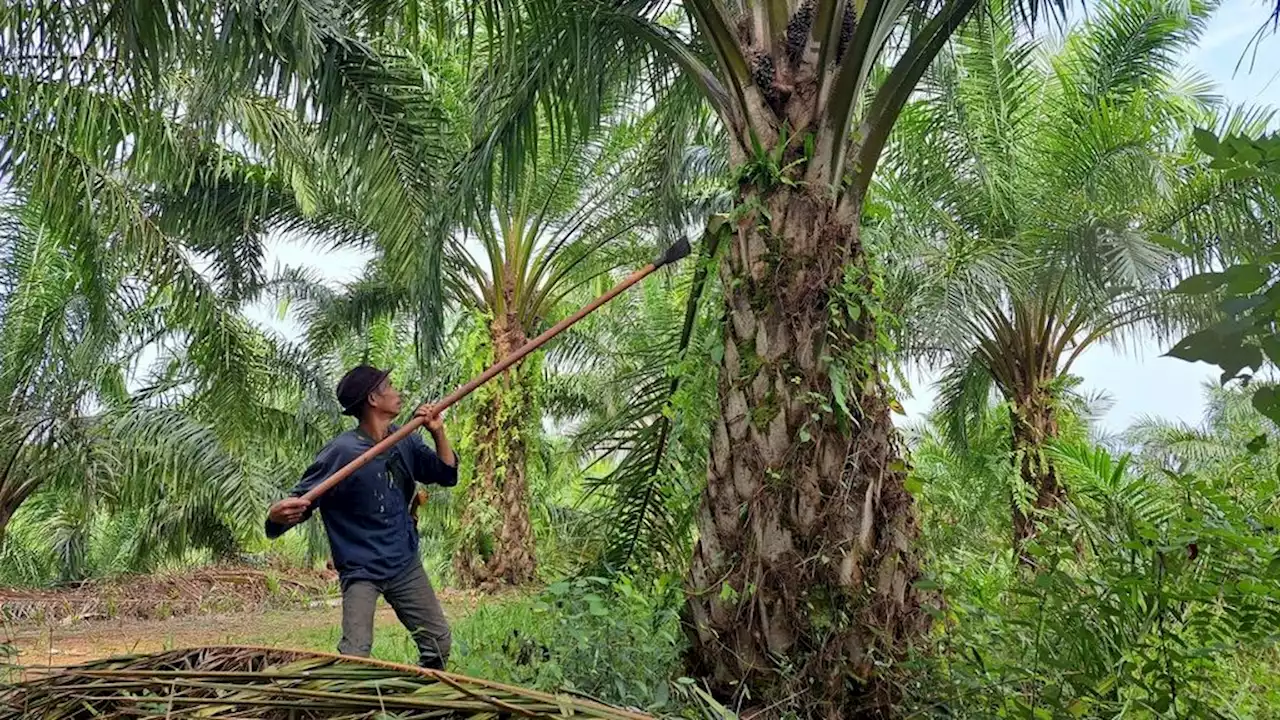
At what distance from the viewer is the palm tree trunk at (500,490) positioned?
1110 cm

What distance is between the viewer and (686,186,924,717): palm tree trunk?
3123 millimetres

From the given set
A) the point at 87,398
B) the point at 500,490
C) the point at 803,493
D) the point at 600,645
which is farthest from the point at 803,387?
the point at 87,398

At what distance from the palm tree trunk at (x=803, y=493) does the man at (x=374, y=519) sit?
111 centimetres

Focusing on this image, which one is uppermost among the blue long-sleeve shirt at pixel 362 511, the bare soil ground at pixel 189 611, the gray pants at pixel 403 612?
the blue long-sleeve shirt at pixel 362 511

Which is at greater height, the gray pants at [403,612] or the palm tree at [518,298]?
the palm tree at [518,298]

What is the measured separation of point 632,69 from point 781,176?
1629 millimetres

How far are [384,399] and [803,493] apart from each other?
170 cm

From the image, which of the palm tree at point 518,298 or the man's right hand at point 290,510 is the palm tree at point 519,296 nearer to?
the palm tree at point 518,298

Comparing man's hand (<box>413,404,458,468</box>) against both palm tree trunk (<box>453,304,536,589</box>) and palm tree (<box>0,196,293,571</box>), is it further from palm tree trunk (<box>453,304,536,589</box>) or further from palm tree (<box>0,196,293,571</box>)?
palm tree trunk (<box>453,304,536,589</box>)

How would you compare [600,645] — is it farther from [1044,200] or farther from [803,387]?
[1044,200]

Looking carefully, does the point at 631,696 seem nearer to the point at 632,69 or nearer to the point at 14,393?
the point at 632,69

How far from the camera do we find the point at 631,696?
8.73 feet

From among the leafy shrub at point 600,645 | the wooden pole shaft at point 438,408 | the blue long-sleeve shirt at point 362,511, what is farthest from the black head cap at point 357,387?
the leafy shrub at point 600,645

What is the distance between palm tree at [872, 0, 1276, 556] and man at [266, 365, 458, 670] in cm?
536
